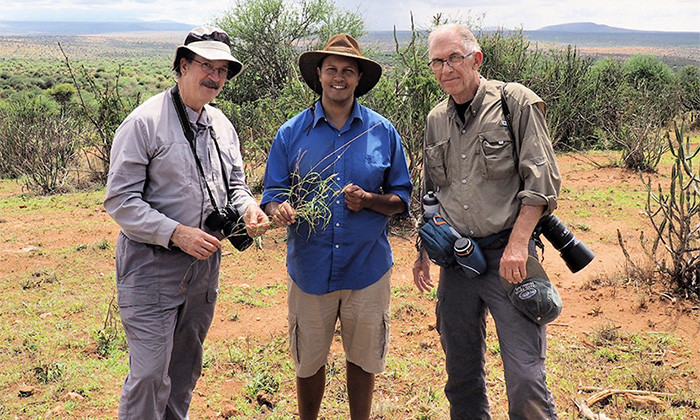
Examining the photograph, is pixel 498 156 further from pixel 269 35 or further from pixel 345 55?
pixel 269 35

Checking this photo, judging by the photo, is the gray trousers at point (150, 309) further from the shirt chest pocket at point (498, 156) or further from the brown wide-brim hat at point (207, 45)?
the shirt chest pocket at point (498, 156)

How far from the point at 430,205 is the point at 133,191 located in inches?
57.1

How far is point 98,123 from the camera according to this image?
36.1ft

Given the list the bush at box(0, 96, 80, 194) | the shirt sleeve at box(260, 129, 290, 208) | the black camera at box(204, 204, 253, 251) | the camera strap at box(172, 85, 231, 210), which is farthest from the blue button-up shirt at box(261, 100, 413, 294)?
the bush at box(0, 96, 80, 194)

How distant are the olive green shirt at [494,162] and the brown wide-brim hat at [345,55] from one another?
1.59 feet

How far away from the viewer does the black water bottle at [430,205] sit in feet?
9.30

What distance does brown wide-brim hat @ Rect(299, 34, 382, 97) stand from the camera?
277 centimetres

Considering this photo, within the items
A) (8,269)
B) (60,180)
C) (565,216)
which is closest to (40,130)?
(60,180)

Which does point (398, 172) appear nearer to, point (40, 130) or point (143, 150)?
point (143, 150)

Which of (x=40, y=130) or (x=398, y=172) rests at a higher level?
(x=398, y=172)

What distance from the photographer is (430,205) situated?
112 inches

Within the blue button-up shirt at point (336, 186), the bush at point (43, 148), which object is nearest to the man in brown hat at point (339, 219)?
the blue button-up shirt at point (336, 186)

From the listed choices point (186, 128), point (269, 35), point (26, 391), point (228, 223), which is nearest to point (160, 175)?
point (186, 128)

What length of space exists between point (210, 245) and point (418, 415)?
1786mm
